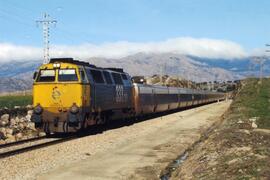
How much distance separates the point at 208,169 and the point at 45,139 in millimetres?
14671

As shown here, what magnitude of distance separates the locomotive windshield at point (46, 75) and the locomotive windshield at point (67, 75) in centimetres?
49

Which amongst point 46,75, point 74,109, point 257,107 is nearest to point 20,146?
point 74,109

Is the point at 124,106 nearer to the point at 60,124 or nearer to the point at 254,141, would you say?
the point at 60,124

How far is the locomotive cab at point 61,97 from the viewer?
27.5 meters

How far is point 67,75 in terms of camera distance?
28.5 meters

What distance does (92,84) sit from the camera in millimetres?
29438

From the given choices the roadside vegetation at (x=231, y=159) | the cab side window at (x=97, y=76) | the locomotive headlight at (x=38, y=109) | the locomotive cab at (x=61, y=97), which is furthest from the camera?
the cab side window at (x=97, y=76)

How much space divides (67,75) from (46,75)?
146 cm

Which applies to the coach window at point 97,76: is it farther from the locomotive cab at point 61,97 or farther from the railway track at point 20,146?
the railway track at point 20,146

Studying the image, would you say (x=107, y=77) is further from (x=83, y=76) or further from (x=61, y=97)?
(x=61, y=97)

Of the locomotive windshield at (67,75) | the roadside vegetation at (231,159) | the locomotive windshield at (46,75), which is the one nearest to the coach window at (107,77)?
the locomotive windshield at (67,75)

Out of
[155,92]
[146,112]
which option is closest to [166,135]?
[146,112]

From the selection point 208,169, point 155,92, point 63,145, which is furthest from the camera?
point 155,92

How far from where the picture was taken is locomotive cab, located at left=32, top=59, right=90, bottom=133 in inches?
1083
